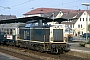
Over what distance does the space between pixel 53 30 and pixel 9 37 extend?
1120 cm

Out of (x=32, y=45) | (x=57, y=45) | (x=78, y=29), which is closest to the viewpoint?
(x=57, y=45)

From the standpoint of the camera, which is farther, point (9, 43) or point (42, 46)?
point (9, 43)

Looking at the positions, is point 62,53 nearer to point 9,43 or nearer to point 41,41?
point 41,41

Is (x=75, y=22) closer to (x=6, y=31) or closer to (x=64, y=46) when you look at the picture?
(x=6, y=31)

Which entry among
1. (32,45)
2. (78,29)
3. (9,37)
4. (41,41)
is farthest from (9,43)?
(78,29)

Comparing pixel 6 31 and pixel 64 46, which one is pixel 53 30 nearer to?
pixel 64 46

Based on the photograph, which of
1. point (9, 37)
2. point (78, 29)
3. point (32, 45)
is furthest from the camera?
point (78, 29)

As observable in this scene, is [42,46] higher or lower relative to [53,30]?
lower

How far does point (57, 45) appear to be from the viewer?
74.8 ft

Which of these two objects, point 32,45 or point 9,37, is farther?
point 9,37

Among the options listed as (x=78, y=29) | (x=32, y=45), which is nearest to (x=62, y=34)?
(x=32, y=45)

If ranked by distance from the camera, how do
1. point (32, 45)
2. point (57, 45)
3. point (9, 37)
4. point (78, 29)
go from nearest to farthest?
point (57, 45)
point (32, 45)
point (9, 37)
point (78, 29)

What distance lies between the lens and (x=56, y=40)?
23297 mm

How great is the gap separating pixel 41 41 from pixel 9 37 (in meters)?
9.76
